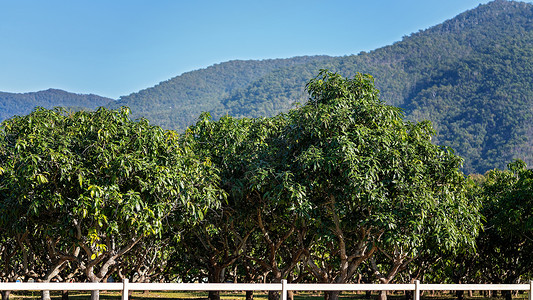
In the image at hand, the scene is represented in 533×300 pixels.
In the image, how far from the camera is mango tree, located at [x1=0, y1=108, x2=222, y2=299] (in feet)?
47.9

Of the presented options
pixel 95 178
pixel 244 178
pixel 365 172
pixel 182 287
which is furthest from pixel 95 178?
pixel 365 172

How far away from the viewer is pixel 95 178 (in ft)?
49.9

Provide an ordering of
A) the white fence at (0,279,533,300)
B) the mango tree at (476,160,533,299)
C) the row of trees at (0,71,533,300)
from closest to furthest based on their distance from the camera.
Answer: the white fence at (0,279,533,300), the row of trees at (0,71,533,300), the mango tree at (476,160,533,299)

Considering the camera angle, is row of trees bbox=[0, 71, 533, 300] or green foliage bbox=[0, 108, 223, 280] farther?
row of trees bbox=[0, 71, 533, 300]

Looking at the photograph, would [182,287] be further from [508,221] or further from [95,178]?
[508,221]

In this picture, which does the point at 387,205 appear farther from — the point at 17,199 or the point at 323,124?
the point at 17,199

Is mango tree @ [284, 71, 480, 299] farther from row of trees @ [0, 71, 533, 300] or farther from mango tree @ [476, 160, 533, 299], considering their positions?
mango tree @ [476, 160, 533, 299]

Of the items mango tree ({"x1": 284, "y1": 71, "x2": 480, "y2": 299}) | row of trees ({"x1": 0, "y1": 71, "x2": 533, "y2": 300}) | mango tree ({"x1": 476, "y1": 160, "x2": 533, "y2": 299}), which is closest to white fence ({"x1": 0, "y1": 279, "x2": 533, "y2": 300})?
mango tree ({"x1": 284, "y1": 71, "x2": 480, "y2": 299})

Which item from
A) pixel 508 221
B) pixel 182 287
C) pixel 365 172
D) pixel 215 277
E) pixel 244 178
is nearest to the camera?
pixel 182 287

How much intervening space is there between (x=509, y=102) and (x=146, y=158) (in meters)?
166

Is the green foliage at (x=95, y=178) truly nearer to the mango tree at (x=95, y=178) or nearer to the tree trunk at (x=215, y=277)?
the mango tree at (x=95, y=178)

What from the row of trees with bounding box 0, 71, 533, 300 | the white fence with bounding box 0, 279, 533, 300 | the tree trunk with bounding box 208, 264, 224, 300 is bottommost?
the tree trunk with bounding box 208, 264, 224, 300

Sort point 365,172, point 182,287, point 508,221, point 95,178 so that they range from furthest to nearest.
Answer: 1. point 508,221
2. point 365,172
3. point 95,178
4. point 182,287

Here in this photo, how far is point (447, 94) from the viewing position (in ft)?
599
